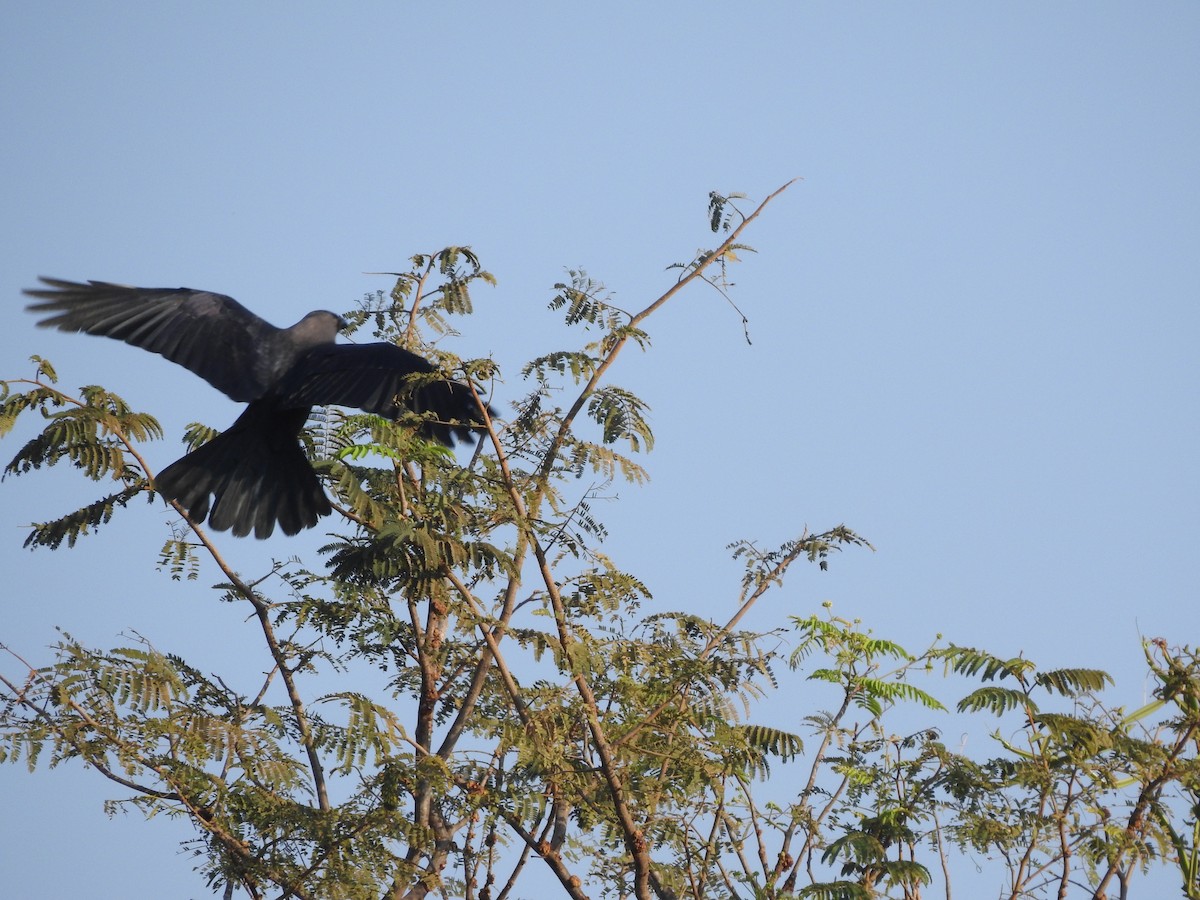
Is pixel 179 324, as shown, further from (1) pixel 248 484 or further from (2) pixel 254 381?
(1) pixel 248 484

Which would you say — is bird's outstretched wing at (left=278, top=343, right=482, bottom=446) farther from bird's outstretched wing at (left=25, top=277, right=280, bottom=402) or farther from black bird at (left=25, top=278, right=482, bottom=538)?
bird's outstretched wing at (left=25, top=277, right=280, bottom=402)

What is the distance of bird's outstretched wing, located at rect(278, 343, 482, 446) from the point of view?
534 cm

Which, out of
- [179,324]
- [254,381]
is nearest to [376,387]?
[254,381]

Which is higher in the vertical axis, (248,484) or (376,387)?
(376,387)

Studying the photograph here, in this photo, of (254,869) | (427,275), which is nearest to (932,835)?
(254,869)

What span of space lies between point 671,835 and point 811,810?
60 cm

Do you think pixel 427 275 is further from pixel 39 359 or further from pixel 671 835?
pixel 671 835

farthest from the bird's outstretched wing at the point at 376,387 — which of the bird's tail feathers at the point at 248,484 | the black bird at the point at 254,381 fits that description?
the bird's tail feathers at the point at 248,484

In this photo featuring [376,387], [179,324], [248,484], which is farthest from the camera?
[179,324]

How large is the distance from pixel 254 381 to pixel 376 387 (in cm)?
95

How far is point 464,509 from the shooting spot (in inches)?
171

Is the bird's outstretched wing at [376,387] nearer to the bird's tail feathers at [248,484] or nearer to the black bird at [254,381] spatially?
the black bird at [254,381]

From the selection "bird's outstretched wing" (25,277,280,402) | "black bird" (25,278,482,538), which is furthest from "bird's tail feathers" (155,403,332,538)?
"bird's outstretched wing" (25,277,280,402)

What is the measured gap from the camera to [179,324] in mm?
6016
